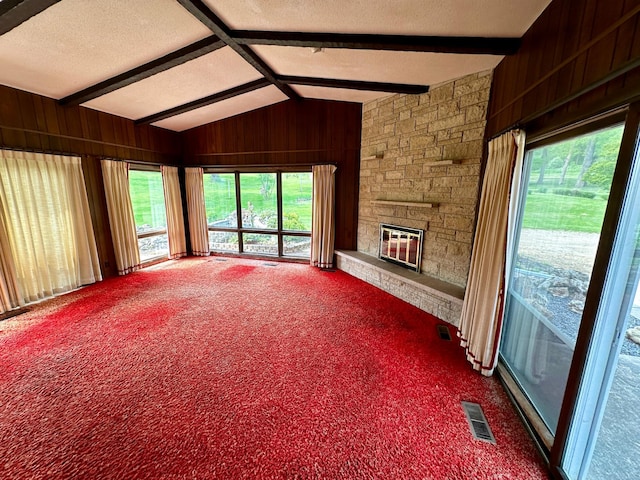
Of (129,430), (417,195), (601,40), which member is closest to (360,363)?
(129,430)

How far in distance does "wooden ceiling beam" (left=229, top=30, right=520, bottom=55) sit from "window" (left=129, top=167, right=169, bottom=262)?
3502 mm

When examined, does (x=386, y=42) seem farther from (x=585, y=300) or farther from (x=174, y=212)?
(x=174, y=212)

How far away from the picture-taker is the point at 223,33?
2.43 metres

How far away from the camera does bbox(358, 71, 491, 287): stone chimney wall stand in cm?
281

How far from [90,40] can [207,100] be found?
67.6 inches

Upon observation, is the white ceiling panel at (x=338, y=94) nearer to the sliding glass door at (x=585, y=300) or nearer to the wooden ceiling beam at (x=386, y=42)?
the wooden ceiling beam at (x=386, y=42)

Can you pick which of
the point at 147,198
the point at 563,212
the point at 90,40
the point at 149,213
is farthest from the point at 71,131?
the point at 563,212

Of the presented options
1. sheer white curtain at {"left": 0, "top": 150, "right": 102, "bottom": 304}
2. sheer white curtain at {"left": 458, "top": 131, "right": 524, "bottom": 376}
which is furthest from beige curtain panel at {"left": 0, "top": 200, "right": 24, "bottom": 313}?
sheer white curtain at {"left": 458, "top": 131, "right": 524, "bottom": 376}

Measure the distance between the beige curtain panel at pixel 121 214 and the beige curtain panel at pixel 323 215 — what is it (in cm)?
321

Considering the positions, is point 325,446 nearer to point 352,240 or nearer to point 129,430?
point 129,430

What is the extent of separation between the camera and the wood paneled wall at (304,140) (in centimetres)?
450

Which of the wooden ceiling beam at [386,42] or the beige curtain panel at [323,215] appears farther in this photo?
the beige curtain panel at [323,215]

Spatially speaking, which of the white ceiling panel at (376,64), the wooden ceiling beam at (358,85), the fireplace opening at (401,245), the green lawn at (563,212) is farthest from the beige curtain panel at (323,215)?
the green lawn at (563,212)

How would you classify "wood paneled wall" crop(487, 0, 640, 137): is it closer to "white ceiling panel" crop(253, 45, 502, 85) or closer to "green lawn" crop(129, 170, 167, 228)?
"white ceiling panel" crop(253, 45, 502, 85)
